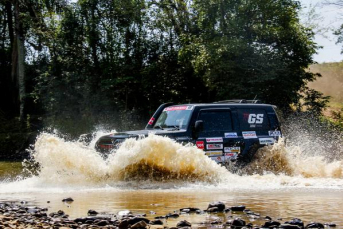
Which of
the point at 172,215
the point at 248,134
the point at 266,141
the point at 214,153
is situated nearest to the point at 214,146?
the point at 214,153

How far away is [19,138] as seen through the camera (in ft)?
95.3

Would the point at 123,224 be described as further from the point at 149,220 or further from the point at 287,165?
the point at 287,165

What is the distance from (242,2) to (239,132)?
1506cm

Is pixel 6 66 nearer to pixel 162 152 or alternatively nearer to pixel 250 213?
pixel 162 152

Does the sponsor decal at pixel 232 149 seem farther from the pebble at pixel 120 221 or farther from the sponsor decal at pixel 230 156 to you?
the pebble at pixel 120 221

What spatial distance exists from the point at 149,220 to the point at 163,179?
16.1 ft

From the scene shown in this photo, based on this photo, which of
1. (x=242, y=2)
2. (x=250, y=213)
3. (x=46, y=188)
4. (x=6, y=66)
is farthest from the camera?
(x=6, y=66)

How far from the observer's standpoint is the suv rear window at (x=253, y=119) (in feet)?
42.4

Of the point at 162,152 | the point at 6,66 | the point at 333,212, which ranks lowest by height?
the point at 333,212

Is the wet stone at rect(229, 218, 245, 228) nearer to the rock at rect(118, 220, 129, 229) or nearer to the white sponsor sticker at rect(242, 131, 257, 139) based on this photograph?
the rock at rect(118, 220, 129, 229)

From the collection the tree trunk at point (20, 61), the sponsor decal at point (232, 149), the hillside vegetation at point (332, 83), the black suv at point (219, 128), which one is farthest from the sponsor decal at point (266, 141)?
→ the hillside vegetation at point (332, 83)

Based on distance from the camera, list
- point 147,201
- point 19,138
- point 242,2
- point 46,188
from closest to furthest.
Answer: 1. point 147,201
2. point 46,188
3. point 242,2
4. point 19,138

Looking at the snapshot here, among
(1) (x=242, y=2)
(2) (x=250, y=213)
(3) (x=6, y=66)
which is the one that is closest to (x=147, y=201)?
(2) (x=250, y=213)

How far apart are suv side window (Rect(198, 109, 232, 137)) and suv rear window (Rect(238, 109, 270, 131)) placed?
350 millimetres
